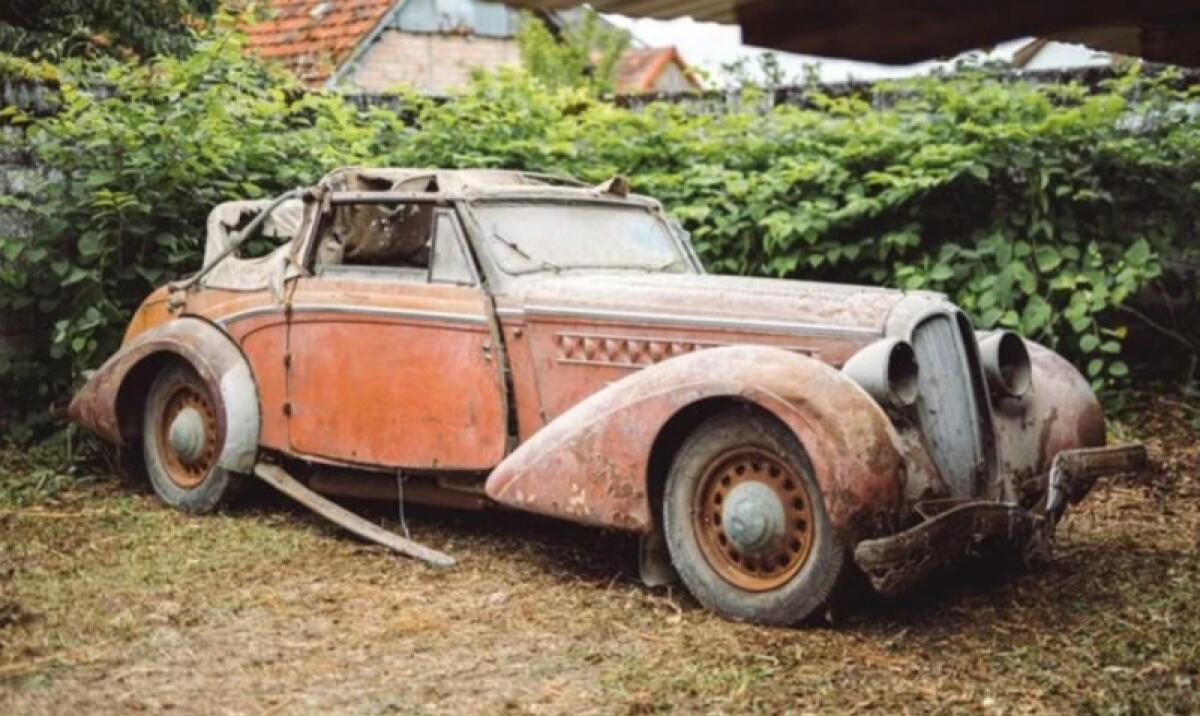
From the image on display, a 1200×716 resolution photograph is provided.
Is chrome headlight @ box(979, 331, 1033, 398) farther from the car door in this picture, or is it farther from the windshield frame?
the car door

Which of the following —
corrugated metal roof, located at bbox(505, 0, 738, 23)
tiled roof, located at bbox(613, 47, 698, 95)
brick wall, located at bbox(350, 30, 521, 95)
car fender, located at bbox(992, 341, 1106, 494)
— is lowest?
car fender, located at bbox(992, 341, 1106, 494)

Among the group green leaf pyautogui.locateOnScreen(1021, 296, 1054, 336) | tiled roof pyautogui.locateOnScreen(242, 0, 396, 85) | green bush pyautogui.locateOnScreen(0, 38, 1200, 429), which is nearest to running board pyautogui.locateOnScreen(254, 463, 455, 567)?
green bush pyautogui.locateOnScreen(0, 38, 1200, 429)

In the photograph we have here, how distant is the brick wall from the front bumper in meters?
13.7

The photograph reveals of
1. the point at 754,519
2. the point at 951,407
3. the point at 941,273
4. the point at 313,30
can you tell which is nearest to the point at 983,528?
the point at 951,407

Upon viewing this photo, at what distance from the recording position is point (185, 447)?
683 cm

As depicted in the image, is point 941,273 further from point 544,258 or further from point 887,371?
point 887,371

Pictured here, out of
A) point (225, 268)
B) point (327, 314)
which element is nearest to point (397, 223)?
point (327, 314)

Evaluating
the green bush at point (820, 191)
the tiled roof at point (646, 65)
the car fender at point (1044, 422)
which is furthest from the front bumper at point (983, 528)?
the tiled roof at point (646, 65)

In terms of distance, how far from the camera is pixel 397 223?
6.61 metres

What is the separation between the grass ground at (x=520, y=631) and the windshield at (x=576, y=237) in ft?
4.04

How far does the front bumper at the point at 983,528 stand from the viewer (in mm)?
4586

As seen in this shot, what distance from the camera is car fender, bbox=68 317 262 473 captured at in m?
6.59

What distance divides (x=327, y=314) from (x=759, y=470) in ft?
7.70

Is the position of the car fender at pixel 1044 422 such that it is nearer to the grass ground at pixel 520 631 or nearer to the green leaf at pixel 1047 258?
the grass ground at pixel 520 631
